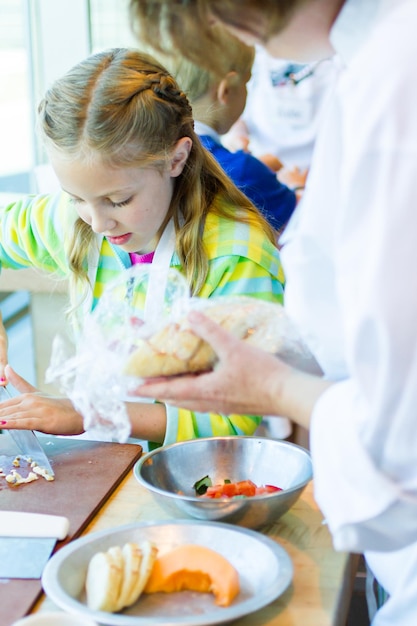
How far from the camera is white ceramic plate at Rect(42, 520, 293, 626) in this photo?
0.94 meters

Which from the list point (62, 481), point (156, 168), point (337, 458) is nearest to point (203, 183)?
point (156, 168)

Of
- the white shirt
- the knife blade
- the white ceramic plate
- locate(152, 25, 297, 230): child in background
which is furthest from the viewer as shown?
the white shirt

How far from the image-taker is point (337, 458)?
0.91 meters

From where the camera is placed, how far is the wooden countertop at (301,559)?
1007mm

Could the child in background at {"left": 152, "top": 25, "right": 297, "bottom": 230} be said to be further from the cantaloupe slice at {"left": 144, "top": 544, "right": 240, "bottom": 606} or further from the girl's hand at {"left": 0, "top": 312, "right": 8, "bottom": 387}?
the cantaloupe slice at {"left": 144, "top": 544, "right": 240, "bottom": 606}

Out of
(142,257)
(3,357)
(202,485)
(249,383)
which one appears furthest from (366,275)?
(3,357)

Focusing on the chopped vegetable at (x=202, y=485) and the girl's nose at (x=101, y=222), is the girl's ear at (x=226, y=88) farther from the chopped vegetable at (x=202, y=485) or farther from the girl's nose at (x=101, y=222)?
the chopped vegetable at (x=202, y=485)

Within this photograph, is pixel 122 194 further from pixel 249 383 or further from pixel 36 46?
pixel 36 46

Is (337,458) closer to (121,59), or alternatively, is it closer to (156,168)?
(156,168)

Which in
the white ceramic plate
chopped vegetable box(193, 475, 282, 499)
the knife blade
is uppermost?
the white ceramic plate

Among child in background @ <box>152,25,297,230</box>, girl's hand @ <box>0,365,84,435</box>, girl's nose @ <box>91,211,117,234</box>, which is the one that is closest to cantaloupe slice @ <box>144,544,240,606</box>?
girl's hand @ <box>0,365,84,435</box>

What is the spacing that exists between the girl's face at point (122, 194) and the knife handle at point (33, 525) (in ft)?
1.72

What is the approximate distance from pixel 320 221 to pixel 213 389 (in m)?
0.24

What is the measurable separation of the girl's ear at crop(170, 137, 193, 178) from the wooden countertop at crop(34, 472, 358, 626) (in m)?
0.55
